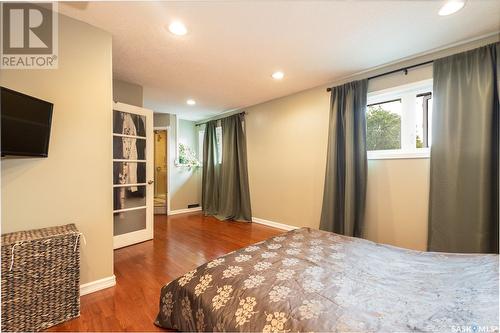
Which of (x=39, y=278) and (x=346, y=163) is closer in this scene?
(x=39, y=278)

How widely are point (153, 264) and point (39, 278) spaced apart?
43.9 inches

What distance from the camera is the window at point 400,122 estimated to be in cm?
246

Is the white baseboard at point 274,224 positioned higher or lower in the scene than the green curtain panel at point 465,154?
lower

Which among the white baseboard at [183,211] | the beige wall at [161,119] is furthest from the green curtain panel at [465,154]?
the beige wall at [161,119]

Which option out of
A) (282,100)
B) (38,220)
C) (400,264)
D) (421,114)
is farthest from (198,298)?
(282,100)

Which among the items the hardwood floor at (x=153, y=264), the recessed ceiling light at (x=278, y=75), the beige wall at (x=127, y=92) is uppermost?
the recessed ceiling light at (x=278, y=75)

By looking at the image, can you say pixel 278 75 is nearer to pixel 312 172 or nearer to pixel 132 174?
pixel 312 172

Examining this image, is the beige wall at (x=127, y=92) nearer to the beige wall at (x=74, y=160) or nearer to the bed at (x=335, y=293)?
the beige wall at (x=74, y=160)

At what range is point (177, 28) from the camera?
186 cm

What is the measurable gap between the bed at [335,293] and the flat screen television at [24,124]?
4.42 feet

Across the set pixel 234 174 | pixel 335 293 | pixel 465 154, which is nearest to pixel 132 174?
pixel 234 174

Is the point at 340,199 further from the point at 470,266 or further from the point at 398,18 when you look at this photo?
the point at 398,18

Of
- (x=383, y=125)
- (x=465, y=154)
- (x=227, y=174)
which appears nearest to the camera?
(x=465, y=154)

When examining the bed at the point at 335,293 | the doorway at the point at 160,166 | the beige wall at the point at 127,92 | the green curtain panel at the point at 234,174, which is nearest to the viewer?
the bed at the point at 335,293
